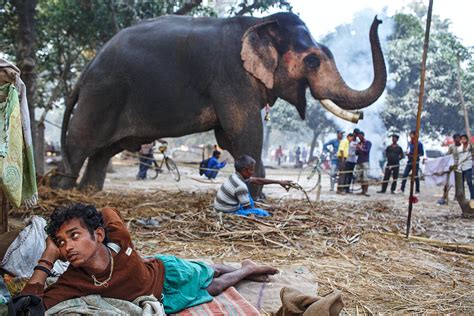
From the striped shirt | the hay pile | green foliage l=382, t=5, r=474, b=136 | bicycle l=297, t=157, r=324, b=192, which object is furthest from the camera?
green foliage l=382, t=5, r=474, b=136

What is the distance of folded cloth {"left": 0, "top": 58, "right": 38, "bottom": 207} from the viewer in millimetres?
2551

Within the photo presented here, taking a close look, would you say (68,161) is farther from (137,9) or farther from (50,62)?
(50,62)

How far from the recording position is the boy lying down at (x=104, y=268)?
219 cm

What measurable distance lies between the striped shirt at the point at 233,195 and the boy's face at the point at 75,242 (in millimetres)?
2959

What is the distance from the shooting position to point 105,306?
2.29m

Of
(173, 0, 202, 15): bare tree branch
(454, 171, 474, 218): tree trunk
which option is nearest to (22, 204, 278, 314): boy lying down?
(454, 171, 474, 218): tree trunk

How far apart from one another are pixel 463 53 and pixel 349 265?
17.6 meters

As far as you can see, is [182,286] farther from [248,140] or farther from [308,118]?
[308,118]

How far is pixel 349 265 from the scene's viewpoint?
3910 mm

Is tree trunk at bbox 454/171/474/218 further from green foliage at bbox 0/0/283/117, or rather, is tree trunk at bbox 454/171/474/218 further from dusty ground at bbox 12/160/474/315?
green foliage at bbox 0/0/283/117

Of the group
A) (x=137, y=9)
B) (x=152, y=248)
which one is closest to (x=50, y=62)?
(x=137, y=9)

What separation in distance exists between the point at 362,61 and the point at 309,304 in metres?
22.0

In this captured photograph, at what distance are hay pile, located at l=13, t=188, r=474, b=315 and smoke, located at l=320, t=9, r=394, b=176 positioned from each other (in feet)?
54.2

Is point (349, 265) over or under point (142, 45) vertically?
under
